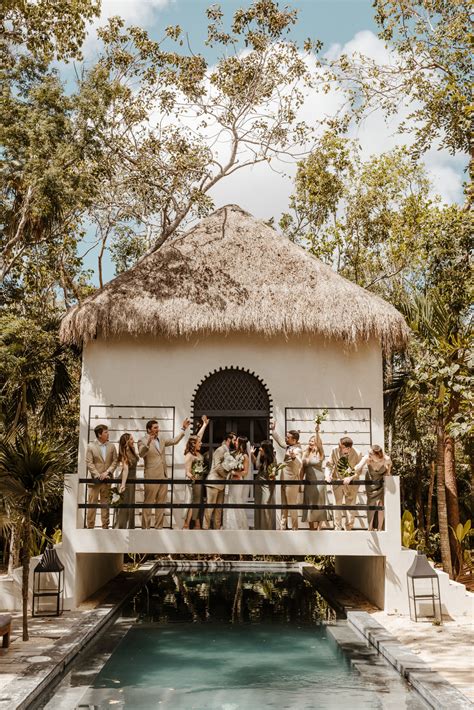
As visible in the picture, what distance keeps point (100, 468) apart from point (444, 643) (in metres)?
4.95

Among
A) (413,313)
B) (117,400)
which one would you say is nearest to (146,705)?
(117,400)

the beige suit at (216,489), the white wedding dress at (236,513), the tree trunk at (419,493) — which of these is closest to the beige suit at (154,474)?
the beige suit at (216,489)

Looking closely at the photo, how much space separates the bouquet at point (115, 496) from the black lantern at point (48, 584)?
37.9 inches

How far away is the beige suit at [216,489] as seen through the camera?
33.8 feet

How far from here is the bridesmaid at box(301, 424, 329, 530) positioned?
33.2 feet

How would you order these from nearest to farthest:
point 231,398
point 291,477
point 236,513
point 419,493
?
point 236,513
point 291,477
point 231,398
point 419,493

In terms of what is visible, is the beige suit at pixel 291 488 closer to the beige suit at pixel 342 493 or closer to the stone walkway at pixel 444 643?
the beige suit at pixel 342 493

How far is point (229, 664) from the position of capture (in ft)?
25.6

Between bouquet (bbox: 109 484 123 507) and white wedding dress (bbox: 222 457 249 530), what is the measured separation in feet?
4.79

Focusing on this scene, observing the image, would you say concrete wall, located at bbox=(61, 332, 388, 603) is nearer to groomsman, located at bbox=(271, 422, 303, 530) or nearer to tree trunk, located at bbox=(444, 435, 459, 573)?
groomsman, located at bbox=(271, 422, 303, 530)

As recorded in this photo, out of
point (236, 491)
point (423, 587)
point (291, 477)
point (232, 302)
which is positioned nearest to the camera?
point (423, 587)

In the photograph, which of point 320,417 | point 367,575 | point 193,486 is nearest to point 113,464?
point 193,486

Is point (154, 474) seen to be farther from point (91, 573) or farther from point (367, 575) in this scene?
point (367, 575)

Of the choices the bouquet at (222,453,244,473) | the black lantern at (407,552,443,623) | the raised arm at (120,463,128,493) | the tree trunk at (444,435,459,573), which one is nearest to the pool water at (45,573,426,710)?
the black lantern at (407,552,443,623)
